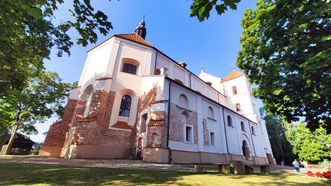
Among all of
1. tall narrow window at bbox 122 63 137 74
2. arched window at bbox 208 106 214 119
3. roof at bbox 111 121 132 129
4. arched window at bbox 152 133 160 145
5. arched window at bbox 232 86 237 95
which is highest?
arched window at bbox 232 86 237 95

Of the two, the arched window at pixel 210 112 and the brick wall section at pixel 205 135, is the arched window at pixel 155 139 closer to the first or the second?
the brick wall section at pixel 205 135

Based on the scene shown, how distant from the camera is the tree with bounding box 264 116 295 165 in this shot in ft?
125

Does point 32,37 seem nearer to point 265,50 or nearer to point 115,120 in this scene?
point 115,120

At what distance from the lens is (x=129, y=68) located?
18.7 meters

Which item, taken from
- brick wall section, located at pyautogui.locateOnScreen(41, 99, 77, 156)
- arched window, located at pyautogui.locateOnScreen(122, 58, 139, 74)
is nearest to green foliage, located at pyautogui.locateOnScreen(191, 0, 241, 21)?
arched window, located at pyautogui.locateOnScreen(122, 58, 139, 74)

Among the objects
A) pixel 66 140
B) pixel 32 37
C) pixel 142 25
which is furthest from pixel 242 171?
pixel 142 25

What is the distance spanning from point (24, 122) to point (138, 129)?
18777mm

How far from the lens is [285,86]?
25.2 feet

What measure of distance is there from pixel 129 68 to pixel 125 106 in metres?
4.25

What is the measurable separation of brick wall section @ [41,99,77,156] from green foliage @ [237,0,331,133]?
16.0m

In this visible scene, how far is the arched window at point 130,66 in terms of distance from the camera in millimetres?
18422

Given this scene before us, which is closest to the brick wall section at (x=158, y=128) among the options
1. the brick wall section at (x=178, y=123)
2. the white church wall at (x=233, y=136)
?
the brick wall section at (x=178, y=123)

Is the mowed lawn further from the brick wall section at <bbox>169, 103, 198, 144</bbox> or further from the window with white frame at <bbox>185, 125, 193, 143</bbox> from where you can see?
the window with white frame at <bbox>185, 125, 193, 143</bbox>

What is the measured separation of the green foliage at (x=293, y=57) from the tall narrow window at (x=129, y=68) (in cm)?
1196
